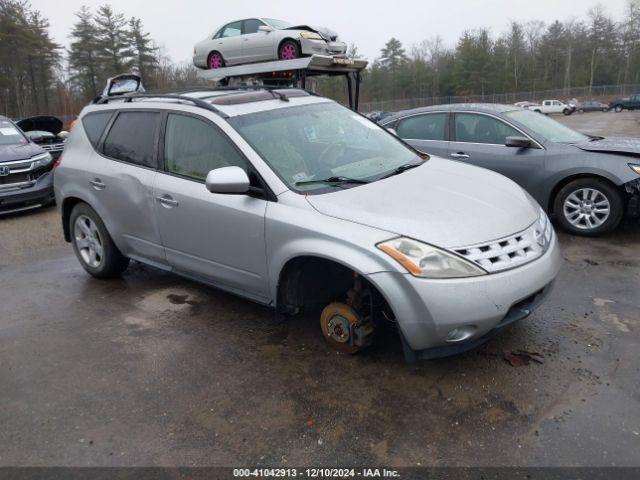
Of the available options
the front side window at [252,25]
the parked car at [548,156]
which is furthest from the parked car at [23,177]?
the parked car at [548,156]

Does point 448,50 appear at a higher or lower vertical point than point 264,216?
higher

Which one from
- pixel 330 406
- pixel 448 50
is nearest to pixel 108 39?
pixel 448 50

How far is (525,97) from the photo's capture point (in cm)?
6644

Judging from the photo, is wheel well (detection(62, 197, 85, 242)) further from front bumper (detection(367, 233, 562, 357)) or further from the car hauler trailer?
the car hauler trailer

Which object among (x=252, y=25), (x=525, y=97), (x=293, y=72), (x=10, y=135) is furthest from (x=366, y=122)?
(x=525, y=97)

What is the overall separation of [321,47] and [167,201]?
5992 millimetres

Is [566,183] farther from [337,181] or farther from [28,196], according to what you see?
[28,196]

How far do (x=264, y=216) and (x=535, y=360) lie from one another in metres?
1.99

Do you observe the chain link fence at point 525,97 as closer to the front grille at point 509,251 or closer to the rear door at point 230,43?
the rear door at point 230,43

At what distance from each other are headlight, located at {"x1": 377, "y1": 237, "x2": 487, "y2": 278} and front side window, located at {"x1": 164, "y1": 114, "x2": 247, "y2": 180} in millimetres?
1357

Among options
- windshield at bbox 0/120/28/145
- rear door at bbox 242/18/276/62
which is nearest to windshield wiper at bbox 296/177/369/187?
rear door at bbox 242/18/276/62

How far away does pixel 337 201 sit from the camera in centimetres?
318

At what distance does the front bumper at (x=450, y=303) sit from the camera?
273 cm

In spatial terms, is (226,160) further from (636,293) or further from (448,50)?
(448,50)
